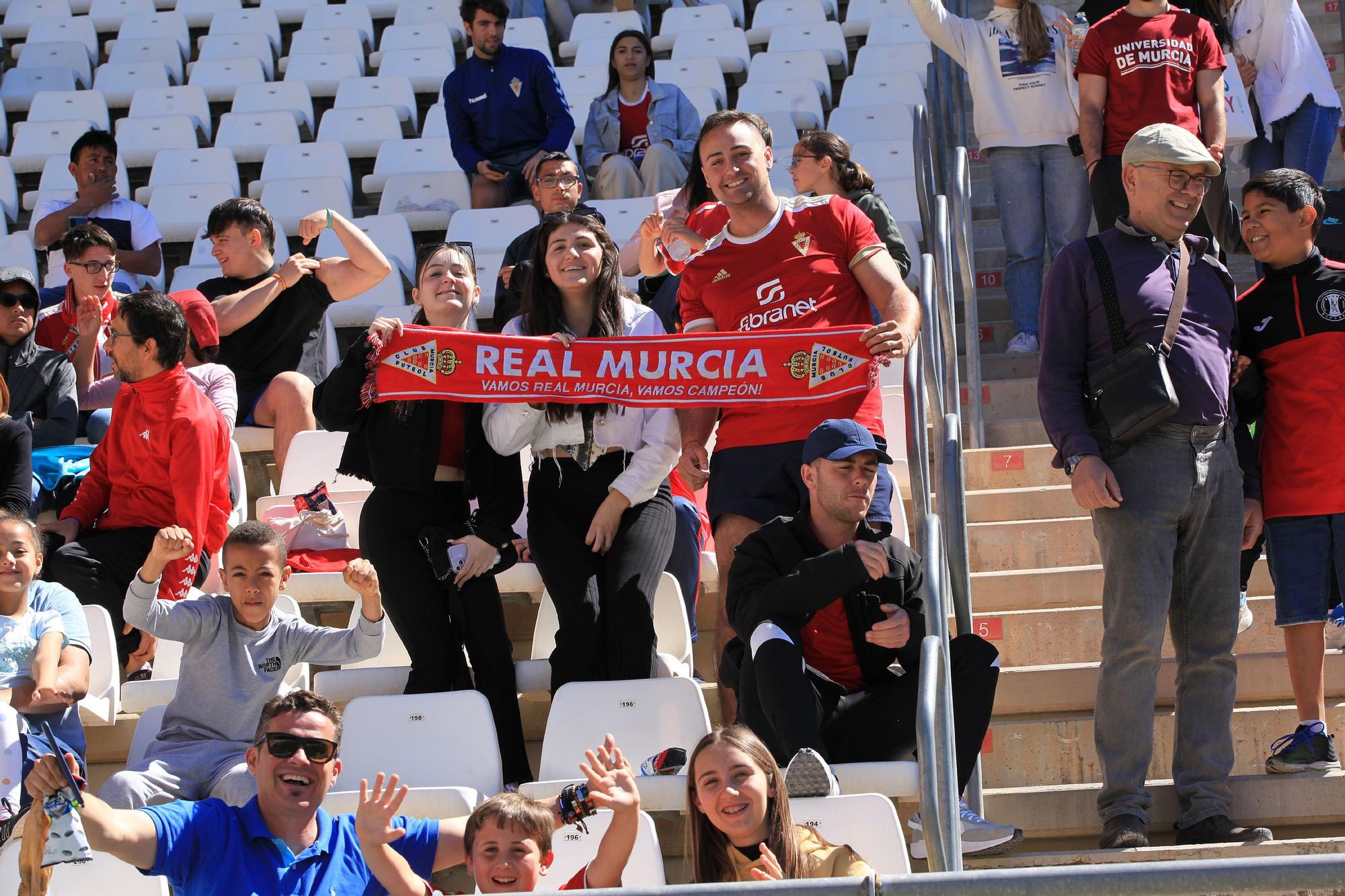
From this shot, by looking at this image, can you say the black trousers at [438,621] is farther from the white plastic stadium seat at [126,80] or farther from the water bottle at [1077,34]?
the white plastic stadium seat at [126,80]

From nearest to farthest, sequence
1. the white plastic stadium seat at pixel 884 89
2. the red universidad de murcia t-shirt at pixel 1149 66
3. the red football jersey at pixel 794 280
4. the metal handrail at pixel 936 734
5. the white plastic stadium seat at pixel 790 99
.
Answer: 1. the metal handrail at pixel 936 734
2. the red football jersey at pixel 794 280
3. the red universidad de murcia t-shirt at pixel 1149 66
4. the white plastic stadium seat at pixel 790 99
5. the white plastic stadium seat at pixel 884 89

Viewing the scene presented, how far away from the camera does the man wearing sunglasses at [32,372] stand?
19.9 ft

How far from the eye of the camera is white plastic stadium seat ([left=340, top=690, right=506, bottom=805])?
424 cm

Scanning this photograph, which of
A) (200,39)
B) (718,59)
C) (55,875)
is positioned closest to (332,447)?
(55,875)

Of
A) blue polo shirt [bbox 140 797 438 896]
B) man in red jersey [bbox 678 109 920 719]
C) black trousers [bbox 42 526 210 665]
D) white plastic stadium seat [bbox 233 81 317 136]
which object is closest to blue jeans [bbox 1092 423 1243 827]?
man in red jersey [bbox 678 109 920 719]

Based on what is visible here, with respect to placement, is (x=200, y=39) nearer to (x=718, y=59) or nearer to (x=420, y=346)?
(x=718, y=59)

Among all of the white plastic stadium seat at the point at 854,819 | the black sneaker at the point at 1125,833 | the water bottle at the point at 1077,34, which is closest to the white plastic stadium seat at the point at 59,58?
the water bottle at the point at 1077,34

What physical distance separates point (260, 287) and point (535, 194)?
113 cm

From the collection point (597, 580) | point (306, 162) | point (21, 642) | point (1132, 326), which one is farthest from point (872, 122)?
point (21, 642)

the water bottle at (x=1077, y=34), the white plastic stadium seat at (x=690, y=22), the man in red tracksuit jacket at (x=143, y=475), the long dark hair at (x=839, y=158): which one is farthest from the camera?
the white plastic stadium seat at (x=690, y=22)

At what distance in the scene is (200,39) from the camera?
10.9 m

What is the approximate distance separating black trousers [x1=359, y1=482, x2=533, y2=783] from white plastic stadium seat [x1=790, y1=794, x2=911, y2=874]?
3.44 ft

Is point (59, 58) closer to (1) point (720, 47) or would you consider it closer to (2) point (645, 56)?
(1) point (720, 47)

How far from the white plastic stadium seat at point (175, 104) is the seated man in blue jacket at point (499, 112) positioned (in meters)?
2.39
